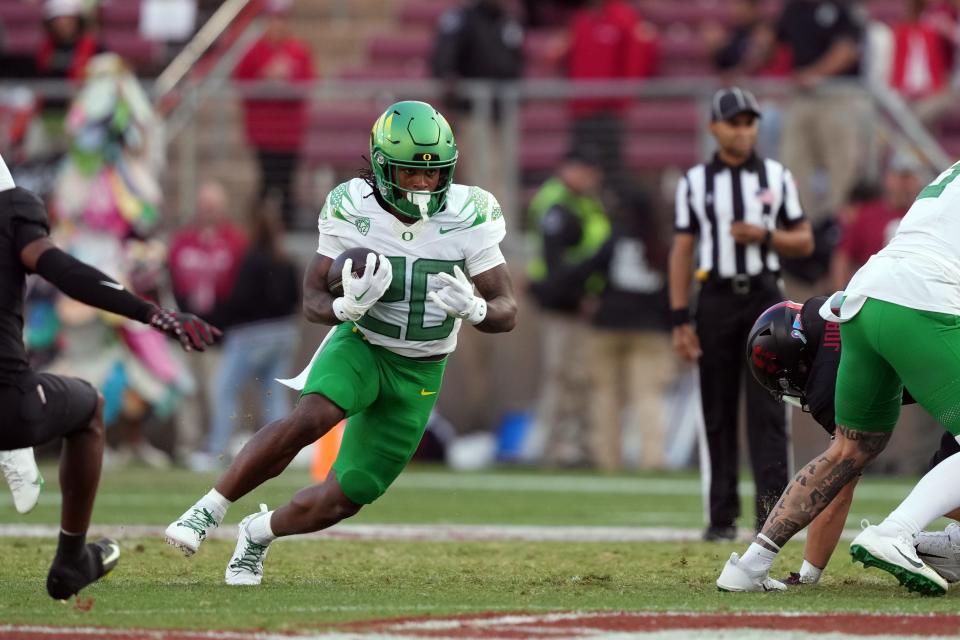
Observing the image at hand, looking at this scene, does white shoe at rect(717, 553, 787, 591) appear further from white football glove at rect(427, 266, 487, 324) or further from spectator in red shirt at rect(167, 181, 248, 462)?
spectator in red shirt at rect(167, 181, 248, 462)

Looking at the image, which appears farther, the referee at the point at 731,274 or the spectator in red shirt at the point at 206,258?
the spectator in red shirt at the point at 206,258

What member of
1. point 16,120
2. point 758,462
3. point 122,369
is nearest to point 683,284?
point 758,462

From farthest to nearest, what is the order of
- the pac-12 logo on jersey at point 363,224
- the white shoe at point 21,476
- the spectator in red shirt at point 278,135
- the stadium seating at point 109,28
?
the stadium seating at point 109,28, the spectator in red shirt at point 278,135, the pac-12 logo on jersey at point 363,224, the white shoe at point 21,476

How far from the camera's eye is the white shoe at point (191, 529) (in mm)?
6035

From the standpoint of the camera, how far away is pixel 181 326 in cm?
554

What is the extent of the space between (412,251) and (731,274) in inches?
91.9

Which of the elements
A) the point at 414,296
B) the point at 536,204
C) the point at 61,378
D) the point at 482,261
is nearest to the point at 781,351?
the point at 482,261

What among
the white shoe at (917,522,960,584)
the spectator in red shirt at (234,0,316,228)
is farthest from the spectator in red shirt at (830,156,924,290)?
the white shoe at (917,522,960,584)

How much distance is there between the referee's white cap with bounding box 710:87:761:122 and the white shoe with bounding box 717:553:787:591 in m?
2.82

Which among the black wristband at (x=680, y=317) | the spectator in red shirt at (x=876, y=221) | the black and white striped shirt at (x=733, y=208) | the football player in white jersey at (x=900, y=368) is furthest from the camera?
the spectator in red shirt at (x=876, y=221)

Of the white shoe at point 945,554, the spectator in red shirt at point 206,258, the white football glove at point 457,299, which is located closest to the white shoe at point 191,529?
the white football glove at point 457,299

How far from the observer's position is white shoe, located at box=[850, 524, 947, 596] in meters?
5.54

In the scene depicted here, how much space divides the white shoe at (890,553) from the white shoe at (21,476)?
2722 mm

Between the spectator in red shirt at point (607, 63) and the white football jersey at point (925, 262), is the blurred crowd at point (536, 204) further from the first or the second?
the white football jersey at point (925, 262)
